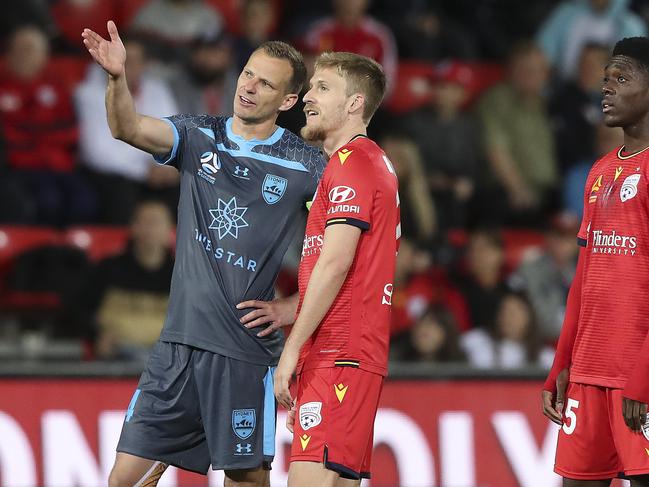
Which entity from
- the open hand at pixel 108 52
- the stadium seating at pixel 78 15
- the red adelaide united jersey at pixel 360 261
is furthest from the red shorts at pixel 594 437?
the stadium seating at pixel 78 15

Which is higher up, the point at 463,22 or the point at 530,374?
the point at 463,22

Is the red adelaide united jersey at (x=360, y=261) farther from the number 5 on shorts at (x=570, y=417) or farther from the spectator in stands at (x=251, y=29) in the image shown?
the spectator in stands at (x=251, y=29)

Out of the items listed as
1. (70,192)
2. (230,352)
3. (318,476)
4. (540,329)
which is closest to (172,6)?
(70,192)

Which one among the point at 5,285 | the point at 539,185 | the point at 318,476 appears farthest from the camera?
the point at 539,185

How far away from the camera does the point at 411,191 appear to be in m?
10.9

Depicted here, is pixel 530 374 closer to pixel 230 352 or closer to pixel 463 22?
pixel 230 352

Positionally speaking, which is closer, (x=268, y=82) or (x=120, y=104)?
(x=120, y=104)

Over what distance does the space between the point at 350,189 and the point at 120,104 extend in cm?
101

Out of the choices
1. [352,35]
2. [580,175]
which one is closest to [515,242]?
[580,175]

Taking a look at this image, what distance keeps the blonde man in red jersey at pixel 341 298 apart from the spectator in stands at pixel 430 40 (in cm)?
735

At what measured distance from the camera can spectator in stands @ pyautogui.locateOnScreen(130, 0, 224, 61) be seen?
11.2 m

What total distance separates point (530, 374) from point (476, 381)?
1.25 feet

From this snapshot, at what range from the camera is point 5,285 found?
9.73 metres

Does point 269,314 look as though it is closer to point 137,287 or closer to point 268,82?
point 268,82
